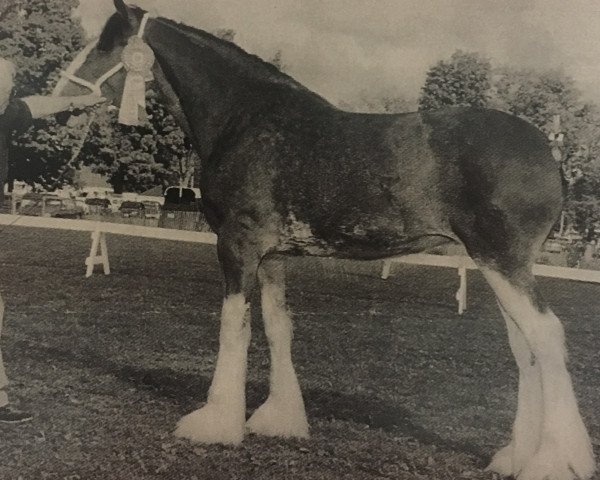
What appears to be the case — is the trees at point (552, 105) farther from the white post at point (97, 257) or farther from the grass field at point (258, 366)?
the white post at point (97, 257)

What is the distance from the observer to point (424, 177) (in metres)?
1.90

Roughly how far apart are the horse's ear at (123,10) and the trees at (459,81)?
1099 millimetres

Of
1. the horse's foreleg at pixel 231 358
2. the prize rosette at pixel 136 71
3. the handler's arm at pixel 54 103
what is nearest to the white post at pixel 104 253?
the handler's arm at pixel 54 103

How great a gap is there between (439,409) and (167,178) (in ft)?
4.40

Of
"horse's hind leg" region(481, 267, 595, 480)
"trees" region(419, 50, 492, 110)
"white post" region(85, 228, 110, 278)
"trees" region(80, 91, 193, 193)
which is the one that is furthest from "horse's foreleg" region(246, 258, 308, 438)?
"white post" region(85, 228, 110, 278)

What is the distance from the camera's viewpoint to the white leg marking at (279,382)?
214cm

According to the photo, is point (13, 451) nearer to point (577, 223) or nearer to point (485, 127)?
point (485, 127)

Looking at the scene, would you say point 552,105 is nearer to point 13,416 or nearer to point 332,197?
point 332,197

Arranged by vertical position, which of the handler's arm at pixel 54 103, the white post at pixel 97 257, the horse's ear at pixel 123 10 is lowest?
the white post at pixel 97 257

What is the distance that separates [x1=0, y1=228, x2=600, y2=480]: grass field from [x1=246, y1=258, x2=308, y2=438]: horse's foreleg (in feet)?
0.19

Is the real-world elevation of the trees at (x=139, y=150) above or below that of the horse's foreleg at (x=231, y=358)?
above

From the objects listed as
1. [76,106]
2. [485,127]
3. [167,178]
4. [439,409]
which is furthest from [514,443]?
[76,106]

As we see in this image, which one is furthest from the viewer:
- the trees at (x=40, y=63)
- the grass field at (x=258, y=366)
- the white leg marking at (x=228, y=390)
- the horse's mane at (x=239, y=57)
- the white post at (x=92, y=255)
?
the white post at (x=92, y=255)

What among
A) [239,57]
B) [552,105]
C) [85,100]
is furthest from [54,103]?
[552,105]
